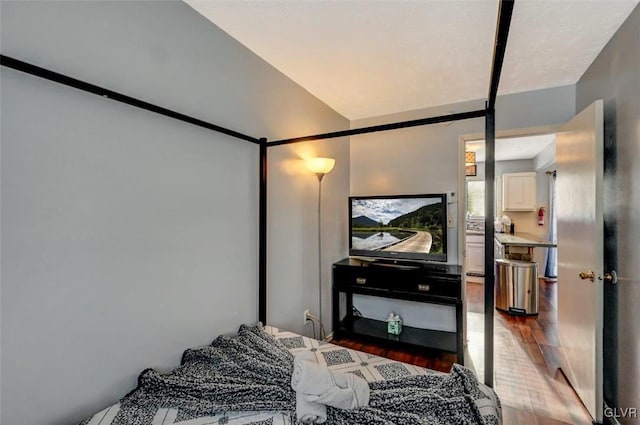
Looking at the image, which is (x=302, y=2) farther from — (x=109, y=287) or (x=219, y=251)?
(x=109, y=287)

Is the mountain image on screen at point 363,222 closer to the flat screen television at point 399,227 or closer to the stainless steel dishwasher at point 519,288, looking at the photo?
the flat screen television at point 399,227

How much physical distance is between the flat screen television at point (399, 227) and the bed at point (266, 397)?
1534 mm

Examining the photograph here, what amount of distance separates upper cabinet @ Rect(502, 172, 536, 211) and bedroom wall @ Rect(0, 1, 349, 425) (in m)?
5.73

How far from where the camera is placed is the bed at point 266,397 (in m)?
1.05

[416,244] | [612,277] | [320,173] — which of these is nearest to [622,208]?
[612,277]

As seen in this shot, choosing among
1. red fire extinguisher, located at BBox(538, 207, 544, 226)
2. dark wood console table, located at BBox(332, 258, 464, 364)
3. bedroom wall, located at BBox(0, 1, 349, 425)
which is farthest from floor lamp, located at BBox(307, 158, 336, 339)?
red fire extinguisher, located at BBox(538, 207, 544, 226)

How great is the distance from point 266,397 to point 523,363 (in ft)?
8.15

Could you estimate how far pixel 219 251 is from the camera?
1.71 meters

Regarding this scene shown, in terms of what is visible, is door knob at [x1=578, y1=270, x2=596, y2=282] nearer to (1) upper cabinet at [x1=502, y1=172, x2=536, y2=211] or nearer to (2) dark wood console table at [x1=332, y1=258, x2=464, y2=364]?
(2) dark wood console table at [x1=332, y1=258, x2=464, y2=364]

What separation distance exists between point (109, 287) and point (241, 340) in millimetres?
712

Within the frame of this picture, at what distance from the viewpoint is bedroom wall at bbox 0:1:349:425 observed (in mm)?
979

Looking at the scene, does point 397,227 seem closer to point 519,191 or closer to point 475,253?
point 475,253

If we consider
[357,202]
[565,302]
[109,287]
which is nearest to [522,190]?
[565,302]

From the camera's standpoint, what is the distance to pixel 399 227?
2879mm
